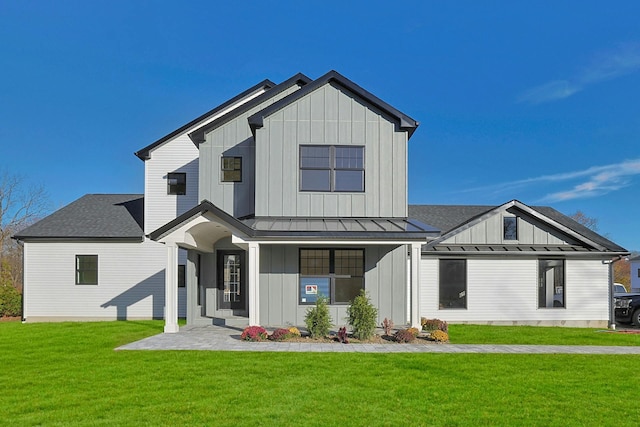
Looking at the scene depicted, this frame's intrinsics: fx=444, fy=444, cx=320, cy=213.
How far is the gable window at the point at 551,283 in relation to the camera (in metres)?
17.4

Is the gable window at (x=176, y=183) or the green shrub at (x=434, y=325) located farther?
the gable window at (x=176, y=183)

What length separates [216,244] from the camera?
15.8 metres

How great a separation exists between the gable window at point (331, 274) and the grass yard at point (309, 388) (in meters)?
4.46

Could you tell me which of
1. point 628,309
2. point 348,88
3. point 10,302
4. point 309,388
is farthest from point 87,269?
point 628,309

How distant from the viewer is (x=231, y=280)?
52.2 feet

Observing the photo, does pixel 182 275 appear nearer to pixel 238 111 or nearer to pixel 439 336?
pixel 238 111

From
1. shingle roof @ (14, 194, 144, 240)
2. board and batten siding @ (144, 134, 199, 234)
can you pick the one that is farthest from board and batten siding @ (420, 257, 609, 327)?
shingle roof @ (14, 194, 144, 240)

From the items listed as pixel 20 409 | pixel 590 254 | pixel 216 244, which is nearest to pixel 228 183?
pixel 216 244

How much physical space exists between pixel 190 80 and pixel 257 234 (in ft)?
53.0

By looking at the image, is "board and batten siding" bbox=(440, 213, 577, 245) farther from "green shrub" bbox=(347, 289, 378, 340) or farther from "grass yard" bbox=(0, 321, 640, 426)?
"grass yard" bbox=(0, 321, 640, 426)

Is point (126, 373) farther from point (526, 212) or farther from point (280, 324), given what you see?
point (526, 212)

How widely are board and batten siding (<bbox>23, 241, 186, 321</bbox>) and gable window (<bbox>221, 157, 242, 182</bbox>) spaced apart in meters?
5.30

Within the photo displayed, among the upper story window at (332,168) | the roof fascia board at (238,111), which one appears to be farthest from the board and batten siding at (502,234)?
the roof fascia board at (238,111)

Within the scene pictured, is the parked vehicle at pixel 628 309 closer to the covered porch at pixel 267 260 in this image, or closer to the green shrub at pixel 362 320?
the covered porch at pixel 267 260
